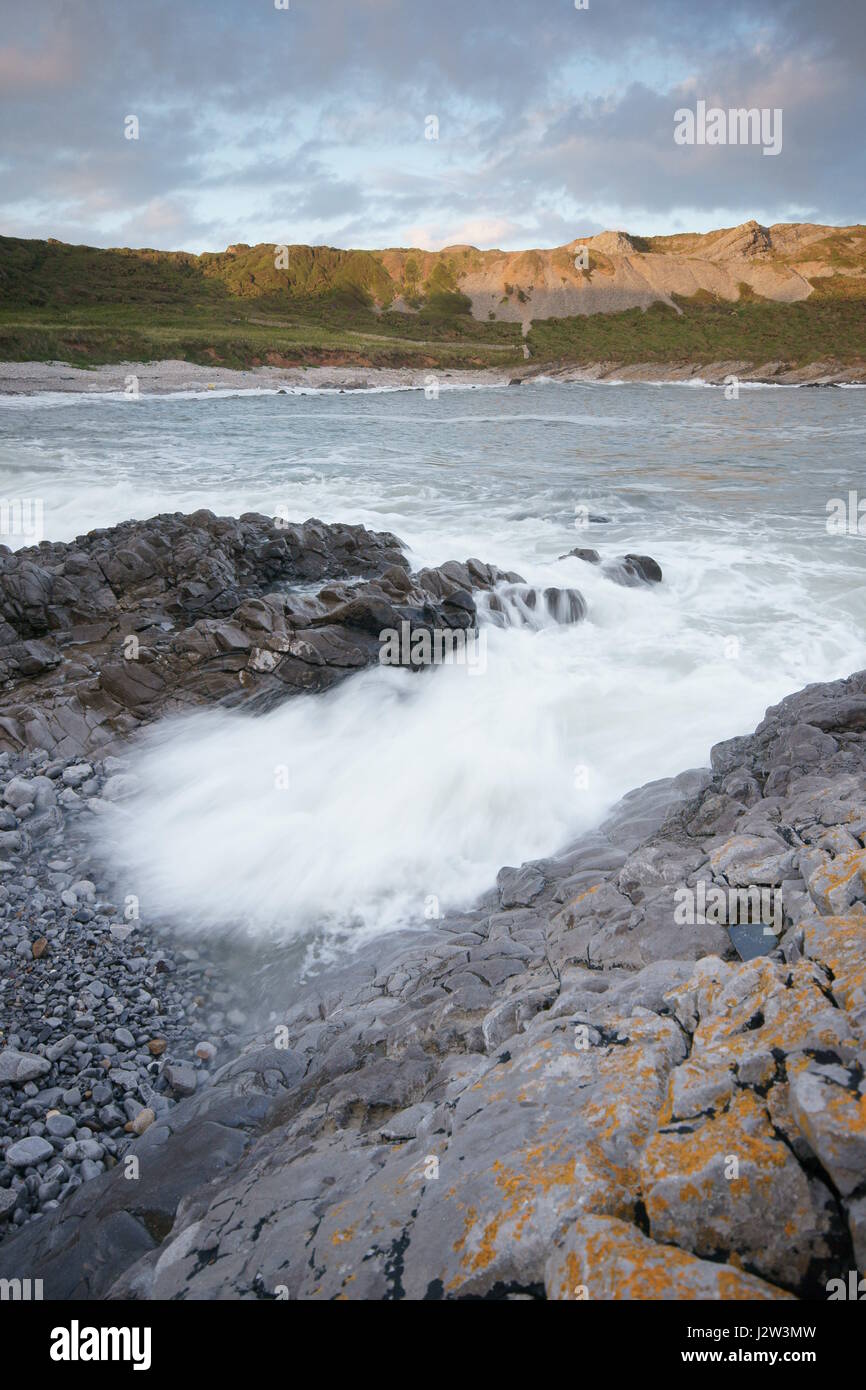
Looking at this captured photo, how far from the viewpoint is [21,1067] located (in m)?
5.31

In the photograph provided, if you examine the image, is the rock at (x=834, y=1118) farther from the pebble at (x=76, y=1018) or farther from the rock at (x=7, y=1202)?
the rock at (x=7, y=1202)

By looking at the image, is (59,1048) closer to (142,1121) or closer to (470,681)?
(142,1121)

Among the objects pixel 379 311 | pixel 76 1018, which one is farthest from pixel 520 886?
pixel 379 311

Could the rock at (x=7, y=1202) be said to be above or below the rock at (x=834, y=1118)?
below

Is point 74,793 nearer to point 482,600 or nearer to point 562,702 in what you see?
point 562,702

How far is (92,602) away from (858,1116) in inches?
552

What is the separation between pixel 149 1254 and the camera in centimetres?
380

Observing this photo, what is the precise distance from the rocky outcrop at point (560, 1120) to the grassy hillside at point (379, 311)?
74.4 m

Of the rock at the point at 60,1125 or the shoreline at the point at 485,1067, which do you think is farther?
the rock at the point at 60,1125

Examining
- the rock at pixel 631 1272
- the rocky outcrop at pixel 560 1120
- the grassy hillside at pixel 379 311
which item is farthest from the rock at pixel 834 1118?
the grassy hillside at pixel 379 311

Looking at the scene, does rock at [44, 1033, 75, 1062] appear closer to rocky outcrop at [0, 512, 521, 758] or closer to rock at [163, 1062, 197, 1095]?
rock at [163, 1062, 197, 1095]

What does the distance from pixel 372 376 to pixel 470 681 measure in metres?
80.9

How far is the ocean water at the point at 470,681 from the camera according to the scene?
8156mm

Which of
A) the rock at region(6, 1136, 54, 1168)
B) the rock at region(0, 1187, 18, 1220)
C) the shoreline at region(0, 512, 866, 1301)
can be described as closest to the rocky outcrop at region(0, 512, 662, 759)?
the shoreline at region(0, 512, 866, 1301)
